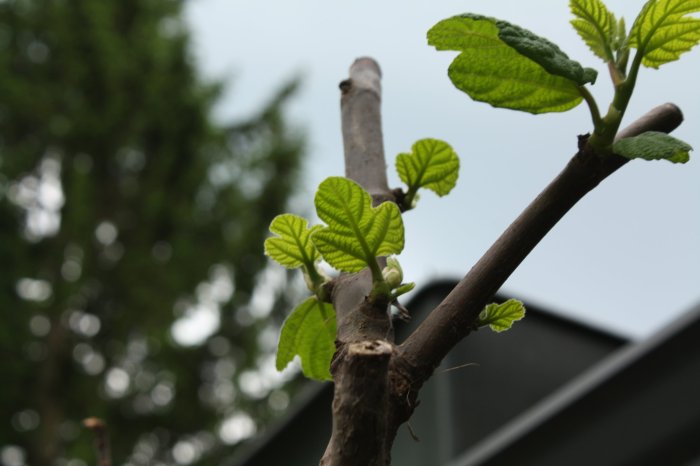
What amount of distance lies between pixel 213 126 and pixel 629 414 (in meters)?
5.92

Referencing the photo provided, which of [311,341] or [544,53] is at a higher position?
[544,53]

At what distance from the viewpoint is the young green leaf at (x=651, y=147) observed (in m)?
0.34

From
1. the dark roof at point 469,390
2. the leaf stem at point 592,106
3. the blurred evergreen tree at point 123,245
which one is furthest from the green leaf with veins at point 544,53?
the blurred evergreen tree at point 123,245

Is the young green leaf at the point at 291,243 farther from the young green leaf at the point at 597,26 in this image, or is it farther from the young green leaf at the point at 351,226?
the young green leaf at the point at 597,26

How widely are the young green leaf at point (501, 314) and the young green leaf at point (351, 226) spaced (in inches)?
2.8

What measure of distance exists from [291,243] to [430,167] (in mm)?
128

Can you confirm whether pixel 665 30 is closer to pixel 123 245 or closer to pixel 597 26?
pixel 597 26

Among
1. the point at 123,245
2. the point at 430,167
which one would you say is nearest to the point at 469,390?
the point at 430,167

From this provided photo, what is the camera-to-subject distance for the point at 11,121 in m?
7.31

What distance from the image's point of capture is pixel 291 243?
0.46 m

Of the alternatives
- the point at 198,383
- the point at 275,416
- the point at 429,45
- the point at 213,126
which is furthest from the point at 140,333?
the point at 429,45

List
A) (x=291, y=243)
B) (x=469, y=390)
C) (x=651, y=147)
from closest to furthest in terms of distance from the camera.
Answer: (x=651, y=147), (x=291, y=243), (x=469, y=390)

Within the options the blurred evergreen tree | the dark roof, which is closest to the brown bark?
the dark roof

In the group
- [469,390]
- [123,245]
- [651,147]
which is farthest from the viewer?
[123,245]
